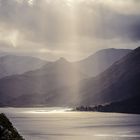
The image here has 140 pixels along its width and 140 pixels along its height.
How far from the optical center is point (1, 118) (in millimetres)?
40344

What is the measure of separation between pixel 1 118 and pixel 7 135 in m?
6.98

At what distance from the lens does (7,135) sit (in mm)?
33594

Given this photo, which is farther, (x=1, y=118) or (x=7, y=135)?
(x=1, y=118)
